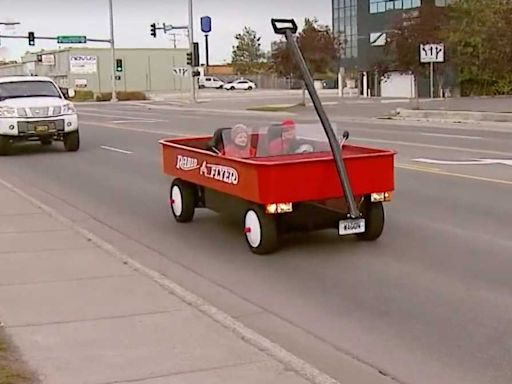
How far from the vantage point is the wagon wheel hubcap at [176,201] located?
11266 millimetres

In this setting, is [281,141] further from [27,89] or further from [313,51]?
[313,51]

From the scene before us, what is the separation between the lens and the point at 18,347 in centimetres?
592

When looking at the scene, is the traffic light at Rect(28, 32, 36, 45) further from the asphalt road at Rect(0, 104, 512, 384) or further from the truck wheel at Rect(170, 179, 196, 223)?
the truck wheel at Rect(170, 179, 196, 223)

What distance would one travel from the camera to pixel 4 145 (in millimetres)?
22125

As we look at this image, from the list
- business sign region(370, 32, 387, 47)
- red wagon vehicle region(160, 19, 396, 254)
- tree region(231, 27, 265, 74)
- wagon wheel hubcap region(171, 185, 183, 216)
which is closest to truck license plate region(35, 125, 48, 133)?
wagon wheel hubcap region(171, 185, 183, 216)

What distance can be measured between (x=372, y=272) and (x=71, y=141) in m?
15.4

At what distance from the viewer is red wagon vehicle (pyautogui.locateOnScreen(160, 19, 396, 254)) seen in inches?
356

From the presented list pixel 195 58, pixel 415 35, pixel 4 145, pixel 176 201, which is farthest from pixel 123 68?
pixel 176 201

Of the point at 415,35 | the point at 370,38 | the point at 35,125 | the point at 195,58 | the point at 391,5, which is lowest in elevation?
the point at 35,125

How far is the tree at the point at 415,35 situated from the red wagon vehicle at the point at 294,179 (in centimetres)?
3946

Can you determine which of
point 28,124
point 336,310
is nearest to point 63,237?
point 336,310

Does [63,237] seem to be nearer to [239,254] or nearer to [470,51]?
[239,254]

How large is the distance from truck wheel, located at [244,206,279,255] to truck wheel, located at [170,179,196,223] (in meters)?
1.87

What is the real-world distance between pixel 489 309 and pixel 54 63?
4247 inches
